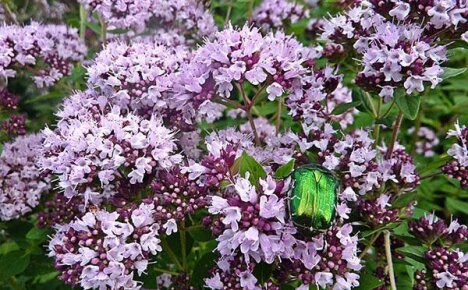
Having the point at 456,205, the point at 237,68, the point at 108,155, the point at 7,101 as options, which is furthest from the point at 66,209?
the point at 456,205

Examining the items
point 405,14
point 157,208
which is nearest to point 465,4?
point 405,14

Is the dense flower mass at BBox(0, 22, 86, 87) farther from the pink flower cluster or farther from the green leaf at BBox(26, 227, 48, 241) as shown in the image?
the pink flower cluster

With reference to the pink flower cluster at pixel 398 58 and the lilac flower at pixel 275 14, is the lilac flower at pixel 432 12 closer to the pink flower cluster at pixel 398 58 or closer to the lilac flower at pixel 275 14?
the pink flower cluster at pixel 398 58

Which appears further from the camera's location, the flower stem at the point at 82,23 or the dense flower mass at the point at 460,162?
the flower stem at the point at 82,23

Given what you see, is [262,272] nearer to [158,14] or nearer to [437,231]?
[437,231]

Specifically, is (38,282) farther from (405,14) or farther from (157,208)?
(405,14)

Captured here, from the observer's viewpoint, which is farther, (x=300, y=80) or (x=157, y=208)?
(x=300, y=80)

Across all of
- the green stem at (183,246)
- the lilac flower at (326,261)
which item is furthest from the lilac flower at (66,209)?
the lilac flower at (326,261)
